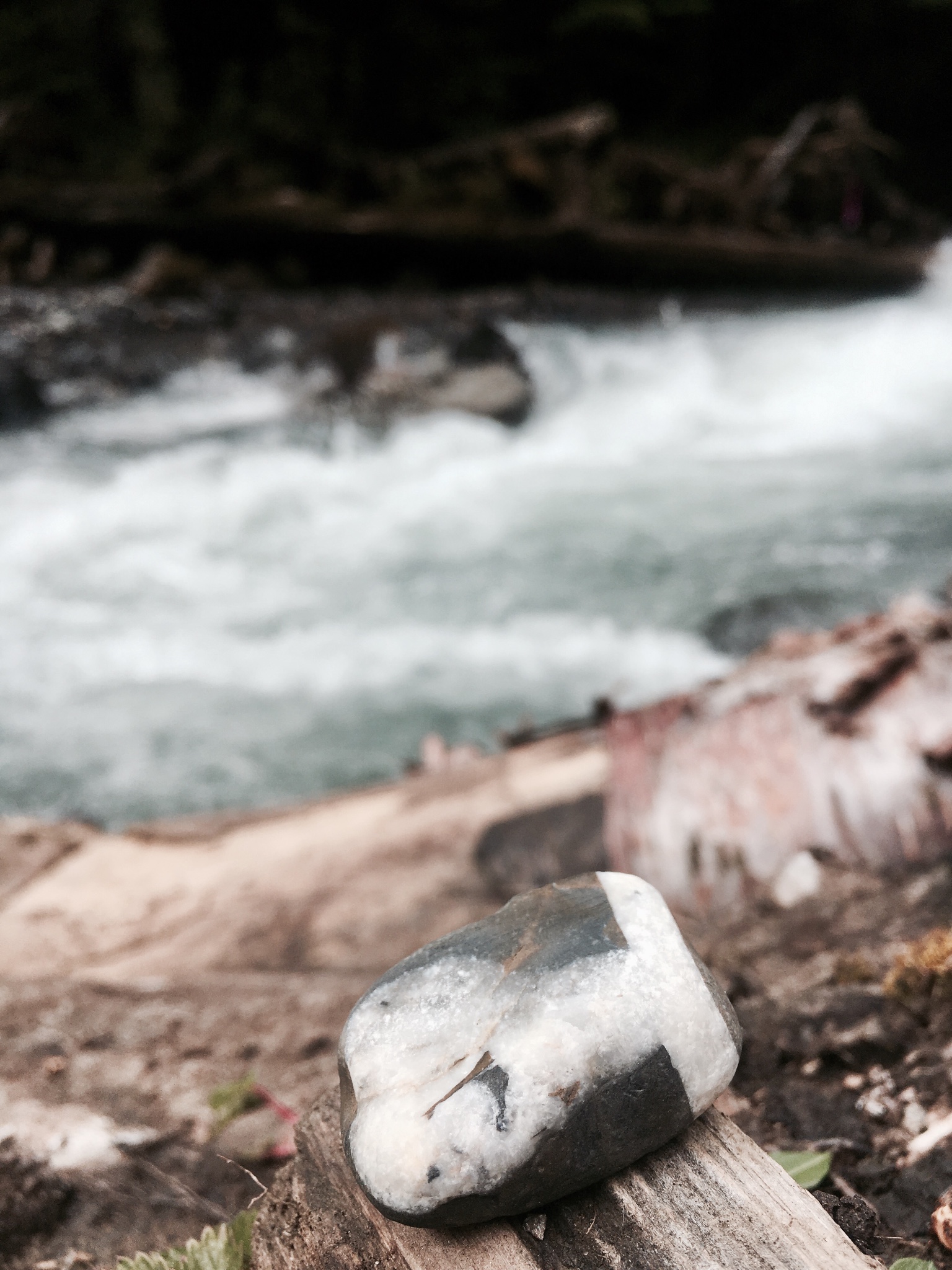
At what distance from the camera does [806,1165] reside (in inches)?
48.4

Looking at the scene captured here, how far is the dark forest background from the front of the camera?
1242 cm

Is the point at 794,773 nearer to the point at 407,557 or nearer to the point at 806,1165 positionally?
the point at 806,1165

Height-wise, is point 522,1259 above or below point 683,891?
above

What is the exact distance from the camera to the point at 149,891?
2680mm

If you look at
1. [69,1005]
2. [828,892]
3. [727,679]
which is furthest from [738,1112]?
[69,1005]

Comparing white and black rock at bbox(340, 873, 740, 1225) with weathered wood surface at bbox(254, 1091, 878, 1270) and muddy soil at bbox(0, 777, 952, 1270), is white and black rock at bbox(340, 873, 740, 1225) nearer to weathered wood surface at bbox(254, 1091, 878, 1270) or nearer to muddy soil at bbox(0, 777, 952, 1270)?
weathered wood surface at bbox(254, 1091, 878, 1270)

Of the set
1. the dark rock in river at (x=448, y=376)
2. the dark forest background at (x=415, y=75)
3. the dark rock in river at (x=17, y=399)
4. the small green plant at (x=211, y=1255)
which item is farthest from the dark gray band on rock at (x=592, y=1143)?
the dark forest background at (x=415, y=75)

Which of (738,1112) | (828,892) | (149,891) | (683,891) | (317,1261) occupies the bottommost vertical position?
(149,891)

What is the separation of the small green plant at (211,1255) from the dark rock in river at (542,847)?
Answer: 1228mm

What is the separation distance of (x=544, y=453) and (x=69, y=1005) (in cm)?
585

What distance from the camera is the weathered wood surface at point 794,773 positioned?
2.04m

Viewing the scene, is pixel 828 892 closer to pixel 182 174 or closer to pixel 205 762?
pixel 205 762

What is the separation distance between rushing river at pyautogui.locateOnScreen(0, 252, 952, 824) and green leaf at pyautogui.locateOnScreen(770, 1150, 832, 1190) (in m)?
2.99

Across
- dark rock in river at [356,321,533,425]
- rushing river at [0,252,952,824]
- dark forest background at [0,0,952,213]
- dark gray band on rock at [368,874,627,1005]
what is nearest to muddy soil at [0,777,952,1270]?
dark gray band on rock at [368,874,627,1005]
